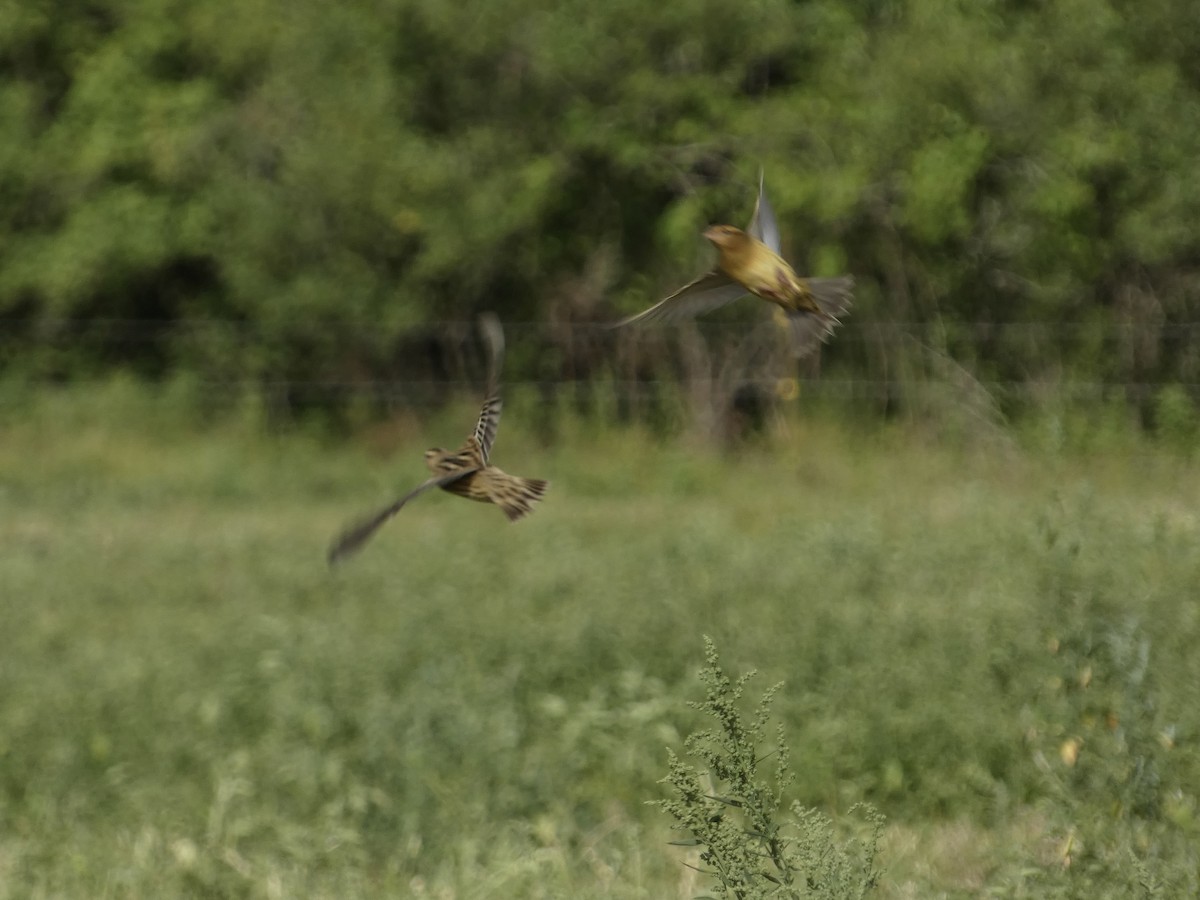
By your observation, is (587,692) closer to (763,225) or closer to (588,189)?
(763,225)

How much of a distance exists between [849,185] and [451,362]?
11.7 feet

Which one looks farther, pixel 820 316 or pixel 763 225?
pixel 763 225

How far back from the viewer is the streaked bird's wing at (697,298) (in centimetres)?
326

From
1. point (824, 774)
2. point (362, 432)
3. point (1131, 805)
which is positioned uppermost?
point (1131, 805)

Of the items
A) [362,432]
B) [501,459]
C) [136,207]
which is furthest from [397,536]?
[136,207]

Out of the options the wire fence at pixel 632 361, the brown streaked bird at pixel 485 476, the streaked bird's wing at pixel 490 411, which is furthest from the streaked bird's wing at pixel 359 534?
the wire fence at pixel 632 361

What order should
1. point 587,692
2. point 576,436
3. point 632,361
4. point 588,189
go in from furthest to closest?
point 588,189
point 632,361
point 576,436
point 587,692

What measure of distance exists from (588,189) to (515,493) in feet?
43.3

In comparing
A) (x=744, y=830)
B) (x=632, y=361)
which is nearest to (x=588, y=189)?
(x=632, y=361)

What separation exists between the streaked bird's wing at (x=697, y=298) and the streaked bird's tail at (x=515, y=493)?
0.45 m

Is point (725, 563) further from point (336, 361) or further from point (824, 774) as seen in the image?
point (336, 361)

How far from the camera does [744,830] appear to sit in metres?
3.60

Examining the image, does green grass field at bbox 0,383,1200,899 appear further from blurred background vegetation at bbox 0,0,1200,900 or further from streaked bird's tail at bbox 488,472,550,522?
streaked bird's tail at bbox 488,472,550,522

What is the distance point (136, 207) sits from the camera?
1708cm
